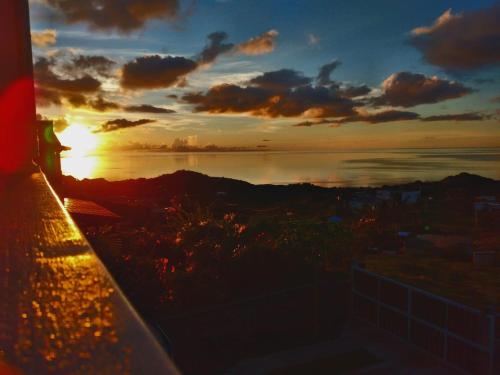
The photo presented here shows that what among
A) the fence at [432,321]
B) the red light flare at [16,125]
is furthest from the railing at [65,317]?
the fence at [432,321]

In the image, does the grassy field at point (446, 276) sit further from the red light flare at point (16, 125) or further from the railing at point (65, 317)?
the railing at point (65, 317)

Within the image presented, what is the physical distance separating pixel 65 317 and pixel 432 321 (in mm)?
11972

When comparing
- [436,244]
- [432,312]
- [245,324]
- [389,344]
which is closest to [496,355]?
[432,312]

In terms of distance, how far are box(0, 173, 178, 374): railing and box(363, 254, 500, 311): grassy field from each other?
20443 mm

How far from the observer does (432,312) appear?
1090cm

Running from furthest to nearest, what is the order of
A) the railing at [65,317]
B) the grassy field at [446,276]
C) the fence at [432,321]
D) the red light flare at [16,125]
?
the grassy field at [446,276], the fence at [432,321], the red light flare at [16,125], the railing at [65,317]

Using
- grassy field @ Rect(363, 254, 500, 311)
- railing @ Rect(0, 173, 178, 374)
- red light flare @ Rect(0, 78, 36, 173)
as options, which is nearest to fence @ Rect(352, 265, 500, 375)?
grassy field @ Rect(363, 254, 500, 311)

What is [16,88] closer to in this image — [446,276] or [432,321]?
[432,321]

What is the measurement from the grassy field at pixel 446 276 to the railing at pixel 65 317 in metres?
20.4

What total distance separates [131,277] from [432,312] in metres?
7.51

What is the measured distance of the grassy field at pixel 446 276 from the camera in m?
20.3

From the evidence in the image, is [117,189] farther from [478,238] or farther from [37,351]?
[37,351]

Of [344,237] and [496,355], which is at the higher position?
[344,237]

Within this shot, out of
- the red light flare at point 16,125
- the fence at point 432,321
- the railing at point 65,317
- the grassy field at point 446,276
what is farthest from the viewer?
the grassy field at point 446,276
